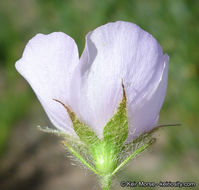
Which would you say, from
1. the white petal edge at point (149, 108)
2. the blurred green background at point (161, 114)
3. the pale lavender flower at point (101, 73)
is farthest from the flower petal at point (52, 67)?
the blurred green background at point (161, 114)

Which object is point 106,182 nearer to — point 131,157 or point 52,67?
point 131,157

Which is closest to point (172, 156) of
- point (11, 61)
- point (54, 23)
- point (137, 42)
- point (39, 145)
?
point (54, 23)

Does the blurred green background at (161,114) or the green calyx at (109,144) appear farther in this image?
the blurred green background at (161,114)

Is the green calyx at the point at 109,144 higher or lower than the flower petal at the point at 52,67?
lower

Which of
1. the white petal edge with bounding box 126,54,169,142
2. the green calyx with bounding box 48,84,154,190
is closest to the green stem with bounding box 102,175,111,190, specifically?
the green calyx with bounding box 48,84,154,190

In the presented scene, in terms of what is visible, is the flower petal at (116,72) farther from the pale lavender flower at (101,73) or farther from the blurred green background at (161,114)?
the blurred green background at (161,114)

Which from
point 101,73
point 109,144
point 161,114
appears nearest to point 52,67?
point 101,73
